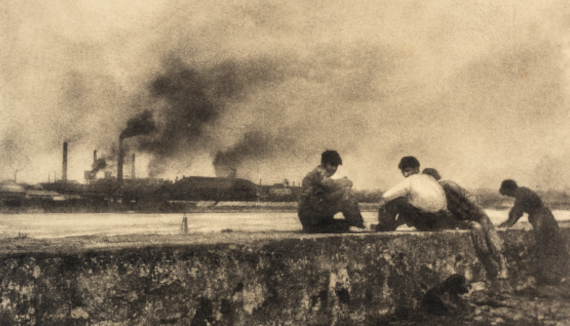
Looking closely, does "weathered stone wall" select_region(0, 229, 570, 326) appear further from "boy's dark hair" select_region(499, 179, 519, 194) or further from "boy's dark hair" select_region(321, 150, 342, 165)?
"boy's dark hair" select_region(499, 179, 519, 194)

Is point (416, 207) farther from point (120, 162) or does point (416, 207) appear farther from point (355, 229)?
point (120, 162)

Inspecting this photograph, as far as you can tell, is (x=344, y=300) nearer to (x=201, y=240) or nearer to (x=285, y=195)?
(x=201, y=240)

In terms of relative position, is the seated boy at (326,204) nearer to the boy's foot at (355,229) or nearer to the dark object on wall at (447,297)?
the boy's foot at (355,229)

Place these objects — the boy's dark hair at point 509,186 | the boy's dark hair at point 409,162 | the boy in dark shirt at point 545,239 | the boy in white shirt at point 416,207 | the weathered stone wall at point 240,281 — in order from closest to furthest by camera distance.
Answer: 1. the weathered stone wall at point 240,281
2. the boy in white shirt at point 416,207
3. the boy's dark hair at point 409,162
4. the boy in dark shirt at point 545,239
5. the boy's dark hair at point 509,186

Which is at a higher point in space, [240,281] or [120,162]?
[120,162]

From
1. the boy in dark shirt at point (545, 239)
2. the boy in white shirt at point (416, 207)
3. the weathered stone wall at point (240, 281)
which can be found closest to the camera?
the weathered stone wall at point (240, 281)

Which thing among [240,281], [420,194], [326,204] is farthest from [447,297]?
[240,281]

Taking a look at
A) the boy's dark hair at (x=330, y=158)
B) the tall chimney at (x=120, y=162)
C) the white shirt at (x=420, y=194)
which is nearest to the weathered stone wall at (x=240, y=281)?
the white shirt at (x=420, y=194)
